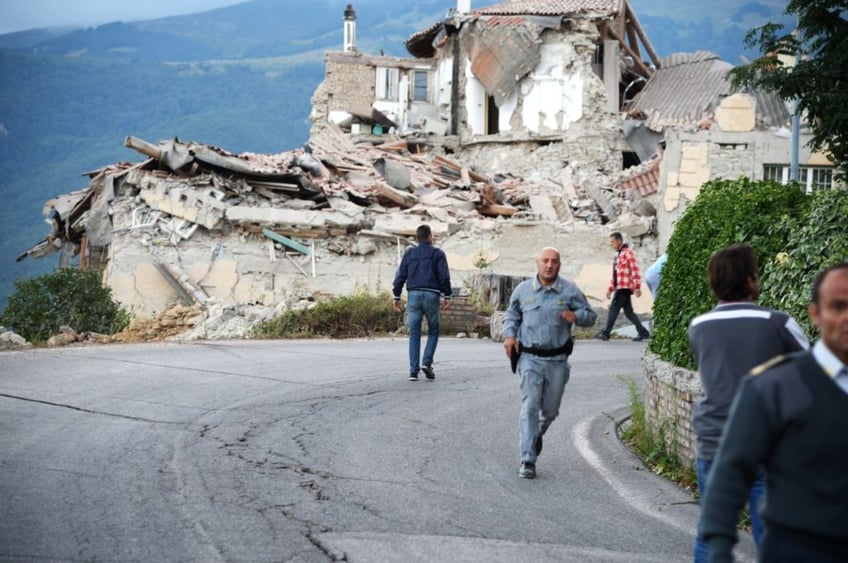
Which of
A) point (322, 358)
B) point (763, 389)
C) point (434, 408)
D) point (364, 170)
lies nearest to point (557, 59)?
point (364, 170)

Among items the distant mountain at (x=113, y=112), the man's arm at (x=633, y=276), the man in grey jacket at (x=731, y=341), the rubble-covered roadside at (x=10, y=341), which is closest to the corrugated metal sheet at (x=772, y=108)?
the man's arm at (x=633, y=276)

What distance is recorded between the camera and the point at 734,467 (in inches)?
155

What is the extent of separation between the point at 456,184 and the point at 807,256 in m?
27.5

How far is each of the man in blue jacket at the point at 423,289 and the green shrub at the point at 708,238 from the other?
397 cm

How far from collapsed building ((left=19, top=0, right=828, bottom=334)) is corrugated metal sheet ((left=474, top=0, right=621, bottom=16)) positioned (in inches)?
4.7

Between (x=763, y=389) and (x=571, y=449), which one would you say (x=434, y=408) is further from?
(x=763, y=389)

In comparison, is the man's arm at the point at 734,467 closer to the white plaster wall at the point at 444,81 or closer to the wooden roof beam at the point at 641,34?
the white plaster wall at the point at 444,81

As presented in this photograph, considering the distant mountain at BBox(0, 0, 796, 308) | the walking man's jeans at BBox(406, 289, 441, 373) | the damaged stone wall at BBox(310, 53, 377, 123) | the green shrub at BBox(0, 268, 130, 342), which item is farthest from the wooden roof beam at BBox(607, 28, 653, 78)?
the distant mountain at BBox(0, 0, 796, 308)

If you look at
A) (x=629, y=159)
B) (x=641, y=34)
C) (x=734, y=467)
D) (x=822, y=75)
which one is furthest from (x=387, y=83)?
(x=734, y=467)

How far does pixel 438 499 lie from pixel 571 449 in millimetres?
2741

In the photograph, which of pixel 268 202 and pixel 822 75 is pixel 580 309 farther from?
pixel 268 202

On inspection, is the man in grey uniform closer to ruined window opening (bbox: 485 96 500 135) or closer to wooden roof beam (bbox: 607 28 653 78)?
ruined window opening (bbox: 485 96 500 135)

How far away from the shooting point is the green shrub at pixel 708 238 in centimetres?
955

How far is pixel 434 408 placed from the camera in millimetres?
12289
